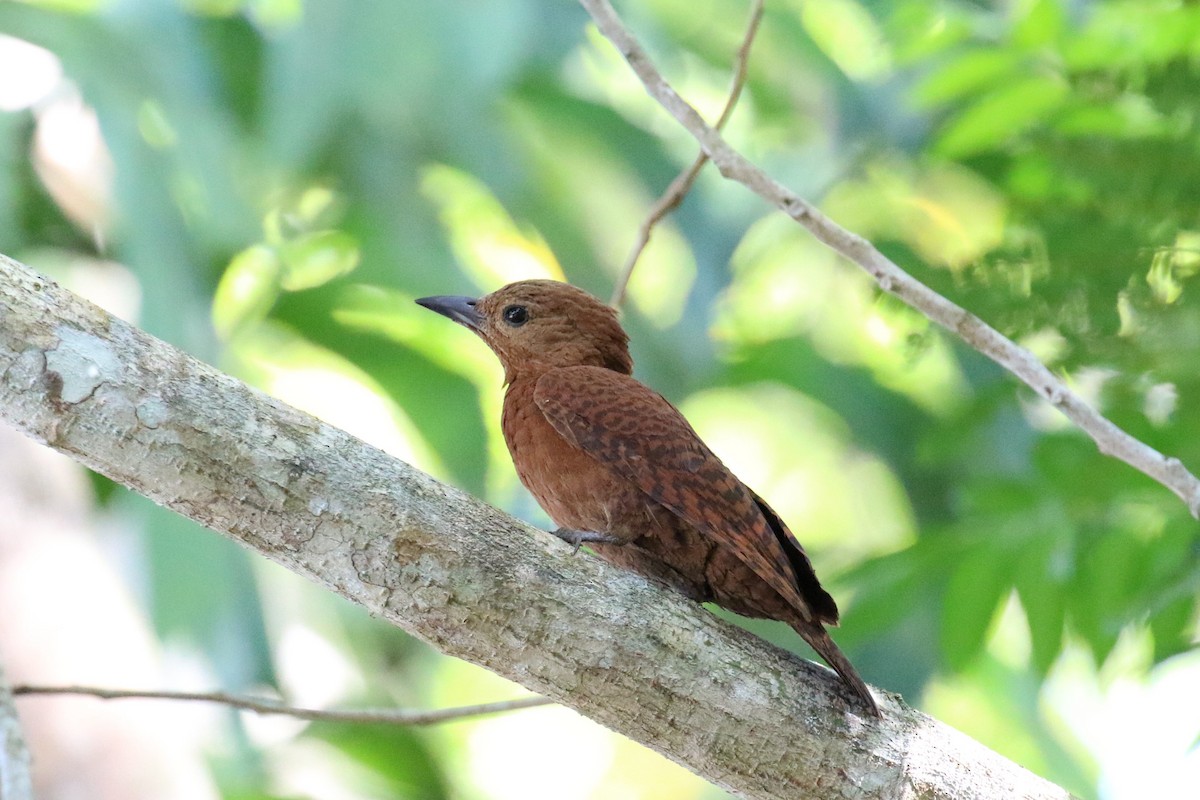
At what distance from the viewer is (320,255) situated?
717cm

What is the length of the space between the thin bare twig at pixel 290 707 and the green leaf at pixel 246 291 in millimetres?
3149

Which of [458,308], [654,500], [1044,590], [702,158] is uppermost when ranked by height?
[702,158]

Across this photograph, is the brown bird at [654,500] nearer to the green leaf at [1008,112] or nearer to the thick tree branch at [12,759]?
the thick tree branch at [12,759]

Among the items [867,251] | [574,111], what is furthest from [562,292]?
[574,111]

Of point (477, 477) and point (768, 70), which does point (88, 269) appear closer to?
point (477, 477)

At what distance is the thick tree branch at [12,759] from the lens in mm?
2529

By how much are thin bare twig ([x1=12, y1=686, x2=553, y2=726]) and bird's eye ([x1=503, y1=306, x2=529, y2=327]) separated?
3.38 ft

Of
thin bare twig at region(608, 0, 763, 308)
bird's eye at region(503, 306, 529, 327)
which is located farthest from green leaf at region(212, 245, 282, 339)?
thin bare twig at region(608, 0, 763, 308)

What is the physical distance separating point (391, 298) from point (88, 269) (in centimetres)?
147

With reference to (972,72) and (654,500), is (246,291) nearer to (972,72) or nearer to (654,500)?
(972,72)

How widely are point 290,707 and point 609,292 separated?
149 inches

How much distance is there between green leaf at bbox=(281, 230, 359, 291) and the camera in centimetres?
682

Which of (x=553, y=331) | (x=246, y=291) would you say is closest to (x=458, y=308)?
(x=553, y=331)

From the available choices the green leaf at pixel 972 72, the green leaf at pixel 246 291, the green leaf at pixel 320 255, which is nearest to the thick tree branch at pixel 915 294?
the green leaf at pixel 972 72
